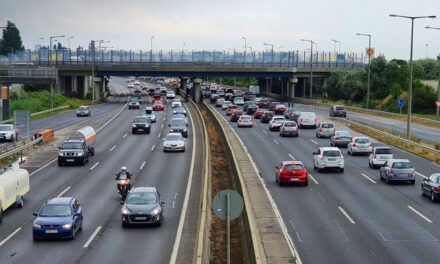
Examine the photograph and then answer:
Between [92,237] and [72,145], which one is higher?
[72,145]

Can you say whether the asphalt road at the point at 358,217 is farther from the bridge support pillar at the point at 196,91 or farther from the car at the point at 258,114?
the bridge support pillar at the point at 196,91

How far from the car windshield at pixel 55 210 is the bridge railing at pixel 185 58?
369 feet

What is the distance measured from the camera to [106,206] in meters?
33.1

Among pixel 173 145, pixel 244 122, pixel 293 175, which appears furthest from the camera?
pixel 244 122

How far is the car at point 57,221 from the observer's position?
25531mm

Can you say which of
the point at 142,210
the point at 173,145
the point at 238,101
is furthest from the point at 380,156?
Answer: the point at 238,101

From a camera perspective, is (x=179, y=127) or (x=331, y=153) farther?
(x=179, y=127)

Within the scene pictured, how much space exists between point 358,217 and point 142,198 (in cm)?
849

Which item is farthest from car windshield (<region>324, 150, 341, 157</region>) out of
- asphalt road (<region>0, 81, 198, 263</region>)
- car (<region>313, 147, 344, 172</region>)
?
asphalt road (<region>0, 81, 198, 263</region>)

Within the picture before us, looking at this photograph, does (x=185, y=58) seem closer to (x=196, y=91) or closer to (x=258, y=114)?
(x=196, y=91)

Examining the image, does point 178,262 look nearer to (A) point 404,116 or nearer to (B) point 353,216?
(B) point 353,216

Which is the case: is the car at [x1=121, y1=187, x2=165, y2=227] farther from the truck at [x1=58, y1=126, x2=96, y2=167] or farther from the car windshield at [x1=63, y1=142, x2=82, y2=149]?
the car windshield at [x1=63, y1=142, x2=82, y2=149]

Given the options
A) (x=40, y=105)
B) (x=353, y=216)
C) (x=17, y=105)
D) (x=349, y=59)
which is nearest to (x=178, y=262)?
(x=353, y=216)

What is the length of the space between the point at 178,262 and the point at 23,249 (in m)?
5.63
